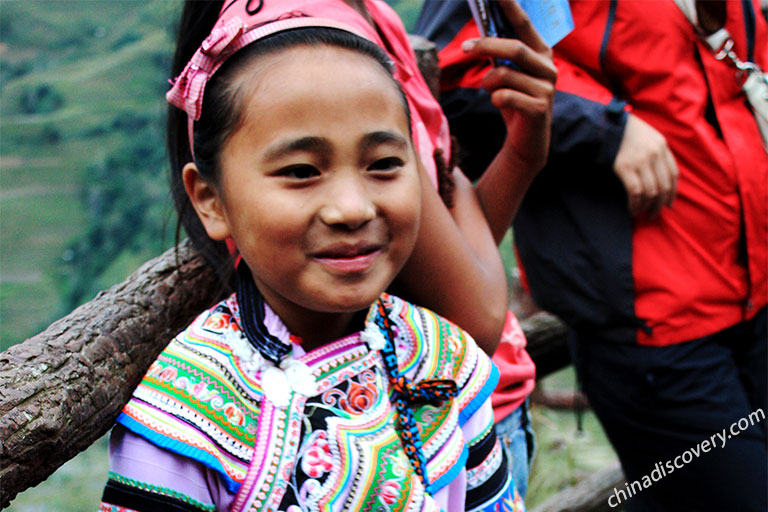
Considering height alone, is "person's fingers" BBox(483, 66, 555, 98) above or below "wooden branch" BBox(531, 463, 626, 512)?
above

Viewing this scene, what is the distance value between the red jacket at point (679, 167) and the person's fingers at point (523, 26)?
0.32 m

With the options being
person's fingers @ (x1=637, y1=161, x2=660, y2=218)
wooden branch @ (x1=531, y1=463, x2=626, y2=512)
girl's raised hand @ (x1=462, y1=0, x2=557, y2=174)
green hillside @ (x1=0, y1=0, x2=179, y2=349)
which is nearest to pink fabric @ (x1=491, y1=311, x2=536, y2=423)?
girl's raised hand @ (x1=462, y1=0, x2=557, y2=174)

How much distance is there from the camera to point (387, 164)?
40.8 inches

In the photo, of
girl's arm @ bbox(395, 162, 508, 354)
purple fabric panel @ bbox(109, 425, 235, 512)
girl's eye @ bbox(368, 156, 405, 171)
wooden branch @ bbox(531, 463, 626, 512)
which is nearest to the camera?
purple fabric panel @ bbox(109, 425, 235, 512)

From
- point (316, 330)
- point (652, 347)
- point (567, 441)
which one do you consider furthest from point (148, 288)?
point (567, 441)

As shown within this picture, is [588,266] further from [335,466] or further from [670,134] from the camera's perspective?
[335,466]

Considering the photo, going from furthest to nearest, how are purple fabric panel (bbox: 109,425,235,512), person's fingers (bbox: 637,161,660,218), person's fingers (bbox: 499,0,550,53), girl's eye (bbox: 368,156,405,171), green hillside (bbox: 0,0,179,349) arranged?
green hillside (bbox: 0,0,179,349) < person's fingers (bbox: 637,161,660,218) < person's fingers (bbox: 499,0,550,53) < girl's eye (bbox: 368,156,405,171) < purple fabric panel (bbox: 109,425,235,512)

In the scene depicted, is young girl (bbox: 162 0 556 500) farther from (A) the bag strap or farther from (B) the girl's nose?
(A) the bag strap

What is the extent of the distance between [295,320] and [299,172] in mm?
244

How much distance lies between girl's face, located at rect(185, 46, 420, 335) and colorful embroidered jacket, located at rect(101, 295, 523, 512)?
116mm

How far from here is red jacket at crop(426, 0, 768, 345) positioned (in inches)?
68.4

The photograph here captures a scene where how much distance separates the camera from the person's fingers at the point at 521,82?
144 cm

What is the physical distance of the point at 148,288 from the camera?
4.62 feet

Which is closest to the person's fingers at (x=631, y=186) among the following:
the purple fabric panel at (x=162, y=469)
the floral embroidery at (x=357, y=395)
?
the floral embroidery at (x=357, y=395)
